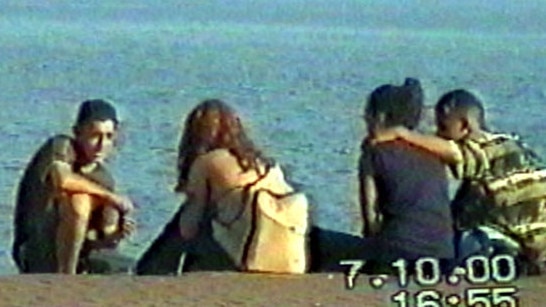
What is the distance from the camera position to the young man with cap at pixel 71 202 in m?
7.65

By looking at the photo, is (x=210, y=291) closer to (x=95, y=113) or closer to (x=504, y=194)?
(x=95, y=113)

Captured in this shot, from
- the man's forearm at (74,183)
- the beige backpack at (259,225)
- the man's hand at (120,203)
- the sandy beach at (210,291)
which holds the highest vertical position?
the man's forearm at (74,183)

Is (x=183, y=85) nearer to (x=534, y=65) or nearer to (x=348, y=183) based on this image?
(x=534, y=65)

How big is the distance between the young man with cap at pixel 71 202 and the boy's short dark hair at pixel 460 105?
3.77 ft

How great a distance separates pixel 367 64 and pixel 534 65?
1830 millimetres

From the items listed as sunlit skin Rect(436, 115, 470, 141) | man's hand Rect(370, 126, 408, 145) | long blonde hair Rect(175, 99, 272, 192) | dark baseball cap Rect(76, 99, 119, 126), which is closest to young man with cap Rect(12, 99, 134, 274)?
dark baseball cap Rect(76, 99, 119, 126)

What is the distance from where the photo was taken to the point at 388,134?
7805mm

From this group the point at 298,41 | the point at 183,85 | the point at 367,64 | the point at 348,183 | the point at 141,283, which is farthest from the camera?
the point at 298,41

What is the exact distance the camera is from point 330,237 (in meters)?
7.86

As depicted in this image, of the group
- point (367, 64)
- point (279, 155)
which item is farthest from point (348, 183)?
point (367, 64)

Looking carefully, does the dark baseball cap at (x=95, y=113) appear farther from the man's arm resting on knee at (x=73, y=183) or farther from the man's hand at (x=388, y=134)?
the man's hand at (x=388, y=134)

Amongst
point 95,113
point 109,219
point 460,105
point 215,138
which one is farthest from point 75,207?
point 460,105

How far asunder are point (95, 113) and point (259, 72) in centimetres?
1336

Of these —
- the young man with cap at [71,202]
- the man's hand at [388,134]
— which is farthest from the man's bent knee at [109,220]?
the man's hand at [388,134]
